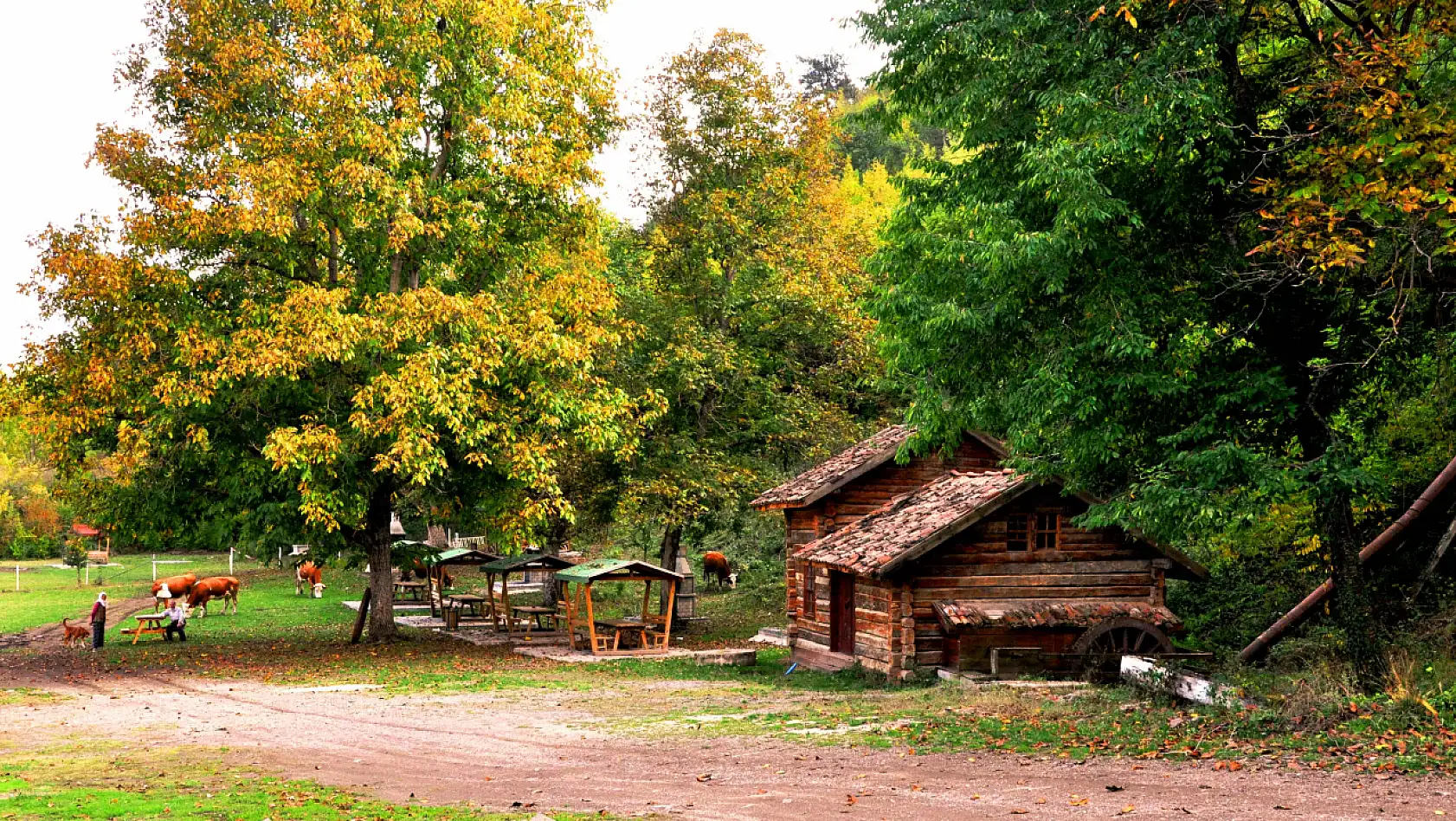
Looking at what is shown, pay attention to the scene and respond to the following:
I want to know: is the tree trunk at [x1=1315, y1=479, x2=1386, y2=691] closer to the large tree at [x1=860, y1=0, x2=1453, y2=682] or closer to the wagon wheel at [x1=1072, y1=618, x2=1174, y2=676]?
the large tree at [x1=860, y1=0, x2=1453, y2=682]

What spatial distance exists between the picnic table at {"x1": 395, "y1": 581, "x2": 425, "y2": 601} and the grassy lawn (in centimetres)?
3287

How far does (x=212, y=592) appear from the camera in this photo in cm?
4009

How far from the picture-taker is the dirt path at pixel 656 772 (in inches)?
455

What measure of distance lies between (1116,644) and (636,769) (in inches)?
471

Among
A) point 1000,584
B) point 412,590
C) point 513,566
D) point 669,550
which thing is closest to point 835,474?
point 1000,584

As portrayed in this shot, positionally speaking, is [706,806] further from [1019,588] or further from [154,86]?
[154,86]

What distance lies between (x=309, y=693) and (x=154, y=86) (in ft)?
50.0

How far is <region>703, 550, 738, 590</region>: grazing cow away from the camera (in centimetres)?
4734

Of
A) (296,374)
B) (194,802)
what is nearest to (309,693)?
(296,374)

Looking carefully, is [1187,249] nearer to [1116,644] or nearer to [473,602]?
[1116,644]

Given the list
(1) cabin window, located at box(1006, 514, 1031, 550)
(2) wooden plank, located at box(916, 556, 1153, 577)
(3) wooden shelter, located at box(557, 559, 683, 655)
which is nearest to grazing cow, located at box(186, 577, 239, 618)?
(3) wooden shelter, located at box(557, 559, 683, 655)

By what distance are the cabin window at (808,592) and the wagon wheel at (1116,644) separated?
24.8 feet

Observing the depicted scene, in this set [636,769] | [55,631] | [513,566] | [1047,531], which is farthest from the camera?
[55,631]

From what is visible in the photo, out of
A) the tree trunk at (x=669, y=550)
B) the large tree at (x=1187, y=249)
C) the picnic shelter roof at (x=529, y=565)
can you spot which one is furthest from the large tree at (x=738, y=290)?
the large tree at (x=1187, y=249)
